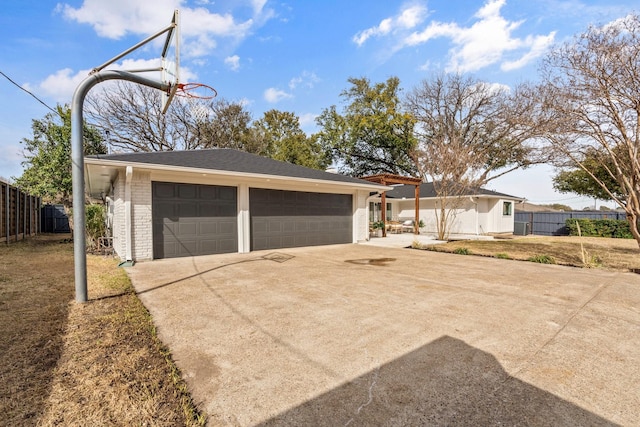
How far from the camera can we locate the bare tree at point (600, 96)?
6824 millimetres

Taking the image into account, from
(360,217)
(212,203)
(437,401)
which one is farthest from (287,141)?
(437,401)

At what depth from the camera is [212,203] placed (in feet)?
29.7

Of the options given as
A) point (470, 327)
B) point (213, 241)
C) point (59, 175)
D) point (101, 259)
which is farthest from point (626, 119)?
point (59, 175)

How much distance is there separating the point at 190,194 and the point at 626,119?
36.7ft

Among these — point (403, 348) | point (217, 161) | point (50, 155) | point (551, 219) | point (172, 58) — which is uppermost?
point (172, 58)

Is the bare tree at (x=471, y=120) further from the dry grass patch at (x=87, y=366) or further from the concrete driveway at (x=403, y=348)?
the dry grass patch at (x=87, y=366)

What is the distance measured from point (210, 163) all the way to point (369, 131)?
19.6 metres

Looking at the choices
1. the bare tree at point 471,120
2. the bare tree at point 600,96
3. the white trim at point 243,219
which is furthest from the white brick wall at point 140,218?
the bare tree at point 471,120

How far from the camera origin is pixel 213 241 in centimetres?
909

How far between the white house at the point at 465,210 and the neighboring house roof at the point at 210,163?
7.83 metres

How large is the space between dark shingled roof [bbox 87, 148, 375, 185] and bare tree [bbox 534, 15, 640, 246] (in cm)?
648

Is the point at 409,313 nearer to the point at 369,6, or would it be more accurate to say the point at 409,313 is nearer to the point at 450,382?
the point at 450,382

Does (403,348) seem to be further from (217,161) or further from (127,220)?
(217,161)

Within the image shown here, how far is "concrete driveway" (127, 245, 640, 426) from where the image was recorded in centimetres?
203
